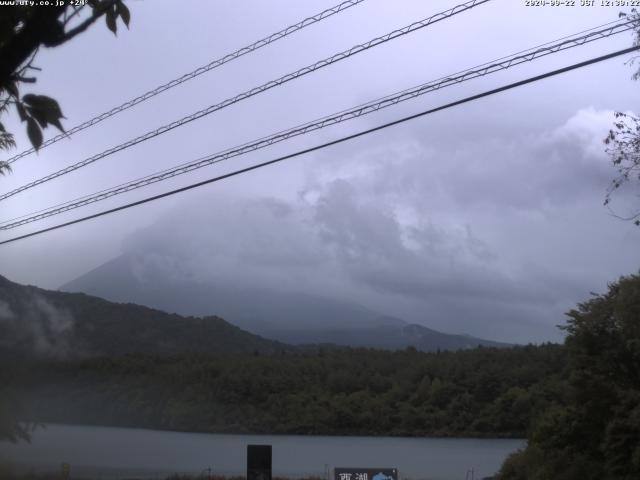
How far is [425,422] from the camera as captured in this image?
39469 mm

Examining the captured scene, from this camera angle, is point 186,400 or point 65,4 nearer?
point 65,4

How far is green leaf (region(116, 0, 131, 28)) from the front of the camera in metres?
4.48

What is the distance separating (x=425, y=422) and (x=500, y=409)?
4.06m

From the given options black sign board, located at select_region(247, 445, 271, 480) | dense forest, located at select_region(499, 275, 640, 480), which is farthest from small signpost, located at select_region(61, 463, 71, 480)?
dense forest, located at select_region(499, 275, 640, 480)

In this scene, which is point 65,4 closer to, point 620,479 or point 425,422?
point 620,479

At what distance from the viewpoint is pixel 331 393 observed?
136 feet

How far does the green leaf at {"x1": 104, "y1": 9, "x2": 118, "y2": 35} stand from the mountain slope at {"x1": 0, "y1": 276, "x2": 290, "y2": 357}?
54.3 ft

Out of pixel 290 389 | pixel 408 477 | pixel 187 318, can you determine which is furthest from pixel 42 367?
pixel 187 318

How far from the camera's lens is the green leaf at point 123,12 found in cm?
448

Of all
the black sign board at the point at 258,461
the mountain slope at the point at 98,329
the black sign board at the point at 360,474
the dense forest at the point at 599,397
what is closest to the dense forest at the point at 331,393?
the mountain slope at the point at 98,329

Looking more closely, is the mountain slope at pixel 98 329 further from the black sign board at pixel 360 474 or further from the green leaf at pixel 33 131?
the green leaf at pixel 33 131

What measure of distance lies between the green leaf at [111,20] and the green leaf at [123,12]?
0.04 m

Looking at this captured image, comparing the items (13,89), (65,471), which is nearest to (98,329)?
(65,471)

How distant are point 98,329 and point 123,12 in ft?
103
